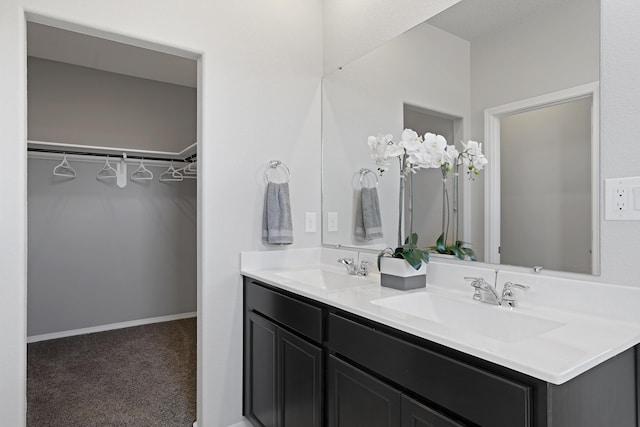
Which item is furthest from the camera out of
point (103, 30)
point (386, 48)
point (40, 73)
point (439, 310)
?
point (40, 73)

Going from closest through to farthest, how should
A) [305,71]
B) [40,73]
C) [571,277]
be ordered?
1. [571,277]
2. [305,71]
3. [40,73]

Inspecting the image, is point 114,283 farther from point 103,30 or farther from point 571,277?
point 571,277

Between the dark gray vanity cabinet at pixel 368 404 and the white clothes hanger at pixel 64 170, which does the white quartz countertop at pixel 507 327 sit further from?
the white clothes hanger at pixel 64 170

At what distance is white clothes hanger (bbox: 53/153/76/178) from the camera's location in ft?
11.0

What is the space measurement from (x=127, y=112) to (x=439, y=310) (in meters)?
3.62

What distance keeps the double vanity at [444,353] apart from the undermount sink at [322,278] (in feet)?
0.07

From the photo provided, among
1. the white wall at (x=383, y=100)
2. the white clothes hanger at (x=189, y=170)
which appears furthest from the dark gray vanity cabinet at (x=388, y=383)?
the white clothes hanger at (x=189, y=170)

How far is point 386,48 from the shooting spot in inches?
77.5

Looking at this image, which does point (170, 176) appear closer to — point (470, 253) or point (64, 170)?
point (64, 170)

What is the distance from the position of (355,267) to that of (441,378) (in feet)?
3.44

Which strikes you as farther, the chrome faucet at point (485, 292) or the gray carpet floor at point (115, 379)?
the gray carpet floor at point (115, 379)

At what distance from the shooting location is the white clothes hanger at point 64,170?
3.36 meters

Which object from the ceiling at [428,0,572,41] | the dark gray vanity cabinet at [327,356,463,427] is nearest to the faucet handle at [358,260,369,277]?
the dark gray vanity cabinet at [327,356,463,427]

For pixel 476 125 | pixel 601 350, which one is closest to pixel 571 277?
pixel 601 350
